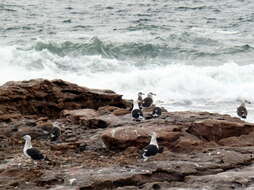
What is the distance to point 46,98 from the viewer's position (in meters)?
15.3

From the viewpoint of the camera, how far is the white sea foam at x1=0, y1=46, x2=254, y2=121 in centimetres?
2556

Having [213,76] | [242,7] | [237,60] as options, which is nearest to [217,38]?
[237,60]

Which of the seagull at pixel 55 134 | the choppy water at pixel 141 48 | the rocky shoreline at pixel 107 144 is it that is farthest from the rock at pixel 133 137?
the choppy water at pixel 141 48

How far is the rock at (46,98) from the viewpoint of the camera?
14.9m

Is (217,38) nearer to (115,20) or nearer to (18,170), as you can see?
(115,20)

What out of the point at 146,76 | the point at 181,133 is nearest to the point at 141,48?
the point at 146,76

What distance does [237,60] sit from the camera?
33.0m

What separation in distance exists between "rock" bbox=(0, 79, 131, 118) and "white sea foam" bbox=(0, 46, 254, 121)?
7626 millimetres

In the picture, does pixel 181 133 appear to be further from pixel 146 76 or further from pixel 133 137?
pixel 146 76

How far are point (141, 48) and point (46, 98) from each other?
1979 cm

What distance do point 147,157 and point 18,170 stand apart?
2.33 m

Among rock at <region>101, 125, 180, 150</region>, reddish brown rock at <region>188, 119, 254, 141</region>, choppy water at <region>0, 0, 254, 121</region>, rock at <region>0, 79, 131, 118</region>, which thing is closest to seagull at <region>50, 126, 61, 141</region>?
rock at <region>101, 125, 180, 150</region>

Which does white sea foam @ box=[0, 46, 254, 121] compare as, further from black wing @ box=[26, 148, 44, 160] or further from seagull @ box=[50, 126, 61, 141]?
black wing @ box=[26, 148, 44, 160]

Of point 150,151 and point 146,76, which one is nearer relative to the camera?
point 150,151
